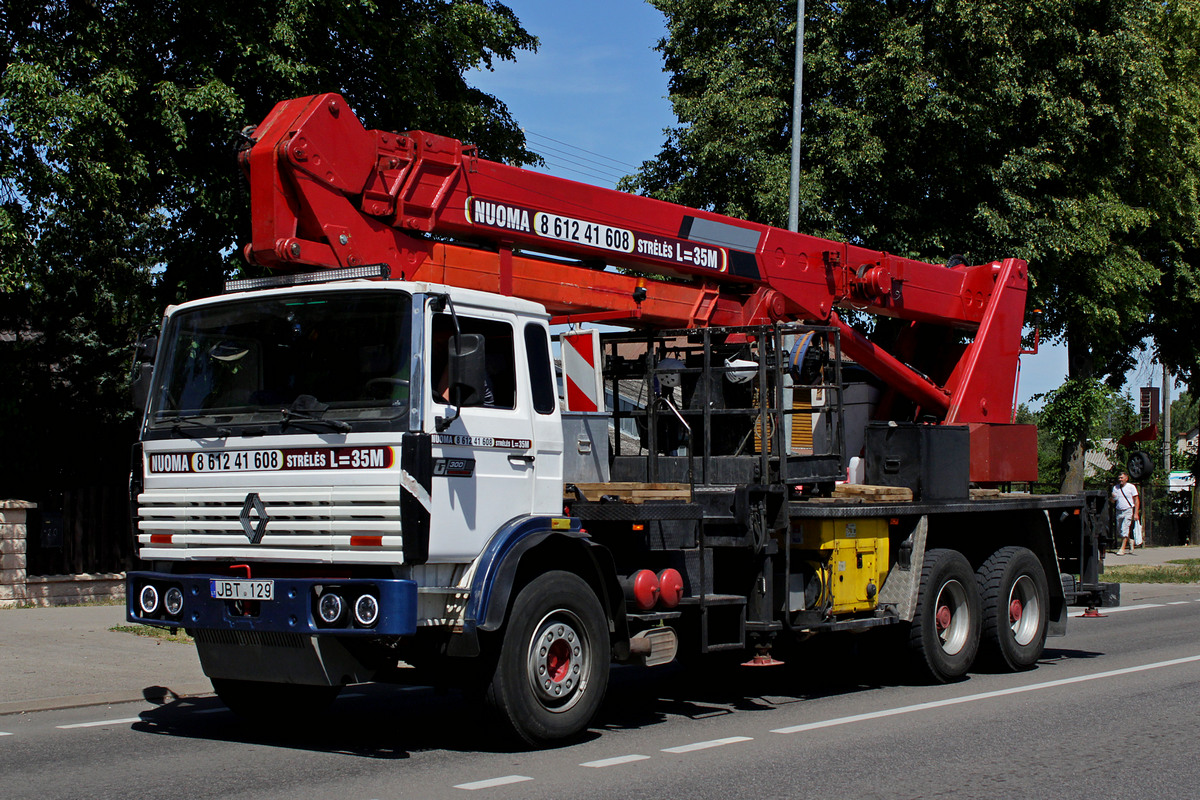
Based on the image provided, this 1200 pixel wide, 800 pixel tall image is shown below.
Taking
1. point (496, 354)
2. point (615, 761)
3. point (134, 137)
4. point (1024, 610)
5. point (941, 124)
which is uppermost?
point (941, 124)

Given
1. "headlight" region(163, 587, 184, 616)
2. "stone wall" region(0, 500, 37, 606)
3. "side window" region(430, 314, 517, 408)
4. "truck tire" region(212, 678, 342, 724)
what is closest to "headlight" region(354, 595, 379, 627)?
"headlight" region(163, 587, 184, 616)

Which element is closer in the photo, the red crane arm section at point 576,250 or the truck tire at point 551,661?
the truck tire at point 551,661

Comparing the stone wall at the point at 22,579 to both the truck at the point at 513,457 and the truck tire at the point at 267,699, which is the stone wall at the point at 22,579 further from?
the truck at the point at 513,457

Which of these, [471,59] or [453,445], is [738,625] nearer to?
[453,445]

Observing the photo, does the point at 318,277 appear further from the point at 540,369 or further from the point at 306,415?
the point at 540,369

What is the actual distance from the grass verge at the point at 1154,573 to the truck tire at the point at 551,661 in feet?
53.9

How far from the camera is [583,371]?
9.38 m

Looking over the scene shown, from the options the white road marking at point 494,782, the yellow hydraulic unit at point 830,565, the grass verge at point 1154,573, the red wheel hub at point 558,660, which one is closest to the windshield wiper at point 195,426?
the red wheel hub at point 558,660

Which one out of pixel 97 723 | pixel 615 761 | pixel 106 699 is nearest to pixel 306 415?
pixel 615 761

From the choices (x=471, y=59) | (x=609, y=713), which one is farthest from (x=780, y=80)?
(x=609, y=713)

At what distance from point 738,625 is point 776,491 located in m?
0.98

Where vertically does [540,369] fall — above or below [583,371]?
below

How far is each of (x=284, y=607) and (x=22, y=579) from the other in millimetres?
9635

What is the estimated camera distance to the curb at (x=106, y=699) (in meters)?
9.23
